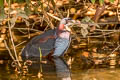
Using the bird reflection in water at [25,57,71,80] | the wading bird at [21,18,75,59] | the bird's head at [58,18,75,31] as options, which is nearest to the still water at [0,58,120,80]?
the bird reflection in water at [25,57,71,80]

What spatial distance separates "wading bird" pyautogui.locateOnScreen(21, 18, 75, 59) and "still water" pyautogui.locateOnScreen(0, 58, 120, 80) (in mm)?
635

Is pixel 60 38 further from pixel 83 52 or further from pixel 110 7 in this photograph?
pixel 110 7

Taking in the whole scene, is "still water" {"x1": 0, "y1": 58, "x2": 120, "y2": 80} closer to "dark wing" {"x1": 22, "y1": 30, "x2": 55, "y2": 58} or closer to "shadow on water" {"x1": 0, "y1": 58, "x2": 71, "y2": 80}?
"shadow on water" {"x1": 0, "y1": 58, "x2": 71, "y2": 80}

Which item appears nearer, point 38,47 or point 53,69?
point 53,69

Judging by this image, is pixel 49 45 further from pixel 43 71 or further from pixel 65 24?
pixel 43 71

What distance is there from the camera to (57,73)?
6953 millimetres

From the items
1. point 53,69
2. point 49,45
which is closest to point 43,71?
point 53,69

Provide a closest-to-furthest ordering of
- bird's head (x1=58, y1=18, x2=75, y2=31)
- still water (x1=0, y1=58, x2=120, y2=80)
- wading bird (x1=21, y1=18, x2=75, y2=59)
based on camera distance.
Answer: still water (x1=0, y1=58, x2=120, y2=80) → wading bird (x1=21, y1=18, x2=75, y2=59) → bird's head (x1=58, y1=18, x2=75, y2=31)

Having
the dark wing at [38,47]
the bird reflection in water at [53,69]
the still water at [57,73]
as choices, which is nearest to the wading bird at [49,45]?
the dark wing at [38,47]

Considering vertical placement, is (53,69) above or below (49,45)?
below

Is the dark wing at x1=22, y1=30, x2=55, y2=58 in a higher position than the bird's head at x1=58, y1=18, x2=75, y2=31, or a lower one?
lower

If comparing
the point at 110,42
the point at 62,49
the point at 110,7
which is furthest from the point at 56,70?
the point at 110,7

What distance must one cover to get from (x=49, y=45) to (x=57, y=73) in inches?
58.8

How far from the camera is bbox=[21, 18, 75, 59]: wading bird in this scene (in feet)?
27.4
